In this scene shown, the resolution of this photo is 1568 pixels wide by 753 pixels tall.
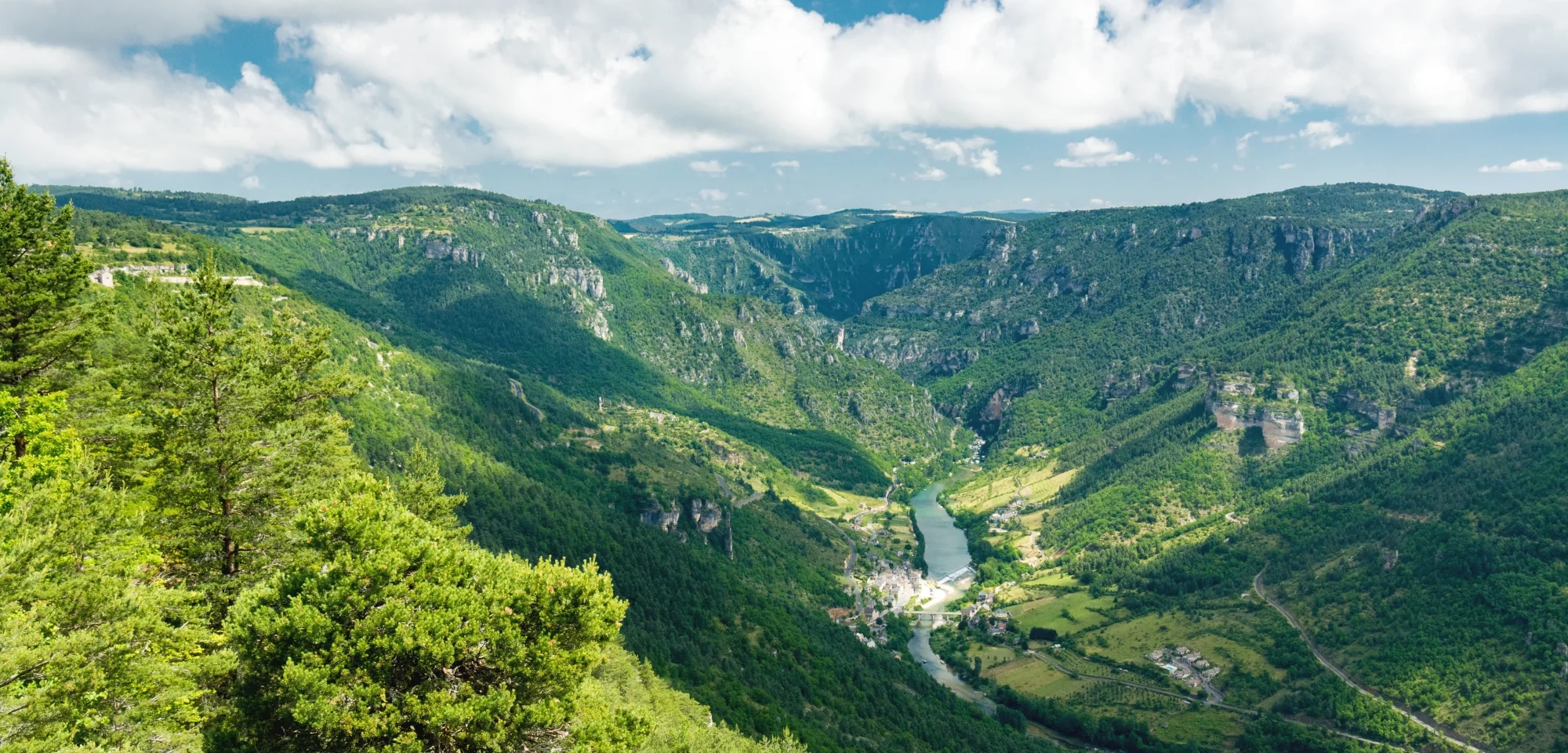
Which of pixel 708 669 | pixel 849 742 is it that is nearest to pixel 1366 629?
pixel 849 742

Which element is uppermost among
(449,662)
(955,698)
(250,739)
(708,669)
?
(449,662)

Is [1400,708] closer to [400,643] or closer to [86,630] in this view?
[400,643]

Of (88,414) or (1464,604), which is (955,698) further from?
(88,414)

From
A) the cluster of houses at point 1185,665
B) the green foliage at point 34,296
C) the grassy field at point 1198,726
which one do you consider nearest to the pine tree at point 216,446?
the green foliage at point 34,296

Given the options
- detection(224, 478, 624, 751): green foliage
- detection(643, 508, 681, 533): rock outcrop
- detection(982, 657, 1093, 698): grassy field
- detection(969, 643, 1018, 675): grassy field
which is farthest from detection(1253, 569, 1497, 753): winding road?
detection(224, 478, 624, 751): green foliage

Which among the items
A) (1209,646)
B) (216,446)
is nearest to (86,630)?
(216,446)

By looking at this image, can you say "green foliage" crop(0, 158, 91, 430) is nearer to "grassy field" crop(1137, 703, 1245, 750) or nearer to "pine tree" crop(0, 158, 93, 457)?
"pine tree" crop(0, 158, 93, 457)
